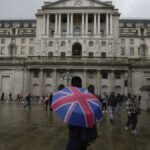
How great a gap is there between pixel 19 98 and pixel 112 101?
43424 millimetres

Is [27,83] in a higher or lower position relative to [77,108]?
higher

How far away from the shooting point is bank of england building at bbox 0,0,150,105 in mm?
68938

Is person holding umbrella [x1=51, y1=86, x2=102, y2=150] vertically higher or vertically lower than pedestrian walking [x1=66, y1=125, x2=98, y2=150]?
higher

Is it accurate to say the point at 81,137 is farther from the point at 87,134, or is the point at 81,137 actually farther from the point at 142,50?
the point at 142,50

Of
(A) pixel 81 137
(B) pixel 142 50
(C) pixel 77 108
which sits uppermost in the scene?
(B) pixel 142 50

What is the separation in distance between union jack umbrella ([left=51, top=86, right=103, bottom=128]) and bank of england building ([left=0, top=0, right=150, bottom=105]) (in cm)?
5094

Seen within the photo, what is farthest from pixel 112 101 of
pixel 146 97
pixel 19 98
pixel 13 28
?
pixel 13 28

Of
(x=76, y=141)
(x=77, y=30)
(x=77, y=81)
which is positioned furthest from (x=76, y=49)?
(x=76, y=141)

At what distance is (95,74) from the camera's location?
69750 millimetres

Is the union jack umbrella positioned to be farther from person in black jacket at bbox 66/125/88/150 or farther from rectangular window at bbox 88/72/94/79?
rectangular window at bbox 88/72/94/79

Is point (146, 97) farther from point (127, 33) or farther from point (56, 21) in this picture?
point (127, 33)

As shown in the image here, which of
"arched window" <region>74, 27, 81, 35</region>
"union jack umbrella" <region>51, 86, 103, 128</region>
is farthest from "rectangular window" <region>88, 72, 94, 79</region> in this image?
"union jack umbrella" <region>51, 86, 103, 128</region>

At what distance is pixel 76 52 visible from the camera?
81438 mm

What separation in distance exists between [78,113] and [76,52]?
75.3 m
